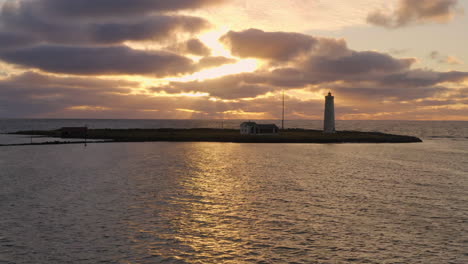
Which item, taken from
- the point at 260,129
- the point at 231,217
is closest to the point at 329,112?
the point at 260,129

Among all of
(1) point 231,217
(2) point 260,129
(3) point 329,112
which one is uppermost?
(3) point 329,112

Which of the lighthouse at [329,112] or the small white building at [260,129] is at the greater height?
the lighthouse at [329,112]

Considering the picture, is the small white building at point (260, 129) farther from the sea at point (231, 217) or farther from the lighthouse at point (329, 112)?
the sea at point (231, 217)

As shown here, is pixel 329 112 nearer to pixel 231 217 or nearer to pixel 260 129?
pixel 260 129

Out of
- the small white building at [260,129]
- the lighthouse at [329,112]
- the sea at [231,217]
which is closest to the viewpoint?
the sea at [231,217]

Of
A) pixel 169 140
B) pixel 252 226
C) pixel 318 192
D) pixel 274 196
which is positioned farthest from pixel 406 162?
pixel 169 140

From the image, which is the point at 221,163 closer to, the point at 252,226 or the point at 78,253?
the point at 252,226

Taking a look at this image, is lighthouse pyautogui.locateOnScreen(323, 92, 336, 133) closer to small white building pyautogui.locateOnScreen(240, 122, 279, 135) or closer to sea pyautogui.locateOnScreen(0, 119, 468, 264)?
small white building pyautogui.locateOnScreen(240, 122, 279, 135)

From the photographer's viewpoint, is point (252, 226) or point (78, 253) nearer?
point (78, 253)

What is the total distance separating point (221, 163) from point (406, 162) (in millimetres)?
28832

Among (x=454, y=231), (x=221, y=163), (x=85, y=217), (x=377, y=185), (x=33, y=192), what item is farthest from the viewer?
(x=221, y=163)

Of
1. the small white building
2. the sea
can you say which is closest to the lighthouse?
the small white building

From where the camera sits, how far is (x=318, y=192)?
3334cm

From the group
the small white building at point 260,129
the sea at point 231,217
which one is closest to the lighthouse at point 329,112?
the small white building at point 260,129
